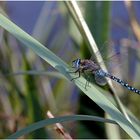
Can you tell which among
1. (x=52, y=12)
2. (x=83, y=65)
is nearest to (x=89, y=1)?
(x=83, y=65)

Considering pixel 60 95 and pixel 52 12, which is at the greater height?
pixel 52 12

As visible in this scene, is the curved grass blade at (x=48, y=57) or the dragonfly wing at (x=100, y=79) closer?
the curved grass blade at (x=48, y=57)

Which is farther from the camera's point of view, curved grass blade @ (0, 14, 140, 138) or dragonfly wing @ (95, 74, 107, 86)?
dragonfly wing @ (95, 74, 107, 86)

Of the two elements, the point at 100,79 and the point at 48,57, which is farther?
the point at 100,79

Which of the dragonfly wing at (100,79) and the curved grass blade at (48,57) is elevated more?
the dragonfly wing at (100,79)

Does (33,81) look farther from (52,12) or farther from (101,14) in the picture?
(52,12)

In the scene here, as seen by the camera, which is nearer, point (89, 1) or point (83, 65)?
point (83, 65)

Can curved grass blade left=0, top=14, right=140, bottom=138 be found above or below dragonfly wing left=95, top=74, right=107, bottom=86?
below

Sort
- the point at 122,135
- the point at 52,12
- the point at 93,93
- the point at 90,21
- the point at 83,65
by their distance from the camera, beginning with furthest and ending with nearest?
the point at 52,12 → the point at 122,135 → the point at 90,21 → the point at 83,65 → the point at 93,93

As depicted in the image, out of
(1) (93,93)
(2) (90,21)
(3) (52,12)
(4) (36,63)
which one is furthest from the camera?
(3) (52,12)

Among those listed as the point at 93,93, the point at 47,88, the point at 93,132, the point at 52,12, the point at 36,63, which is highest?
the point at 52,12

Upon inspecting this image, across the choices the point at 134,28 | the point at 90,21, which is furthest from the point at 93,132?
the point at 134,28
